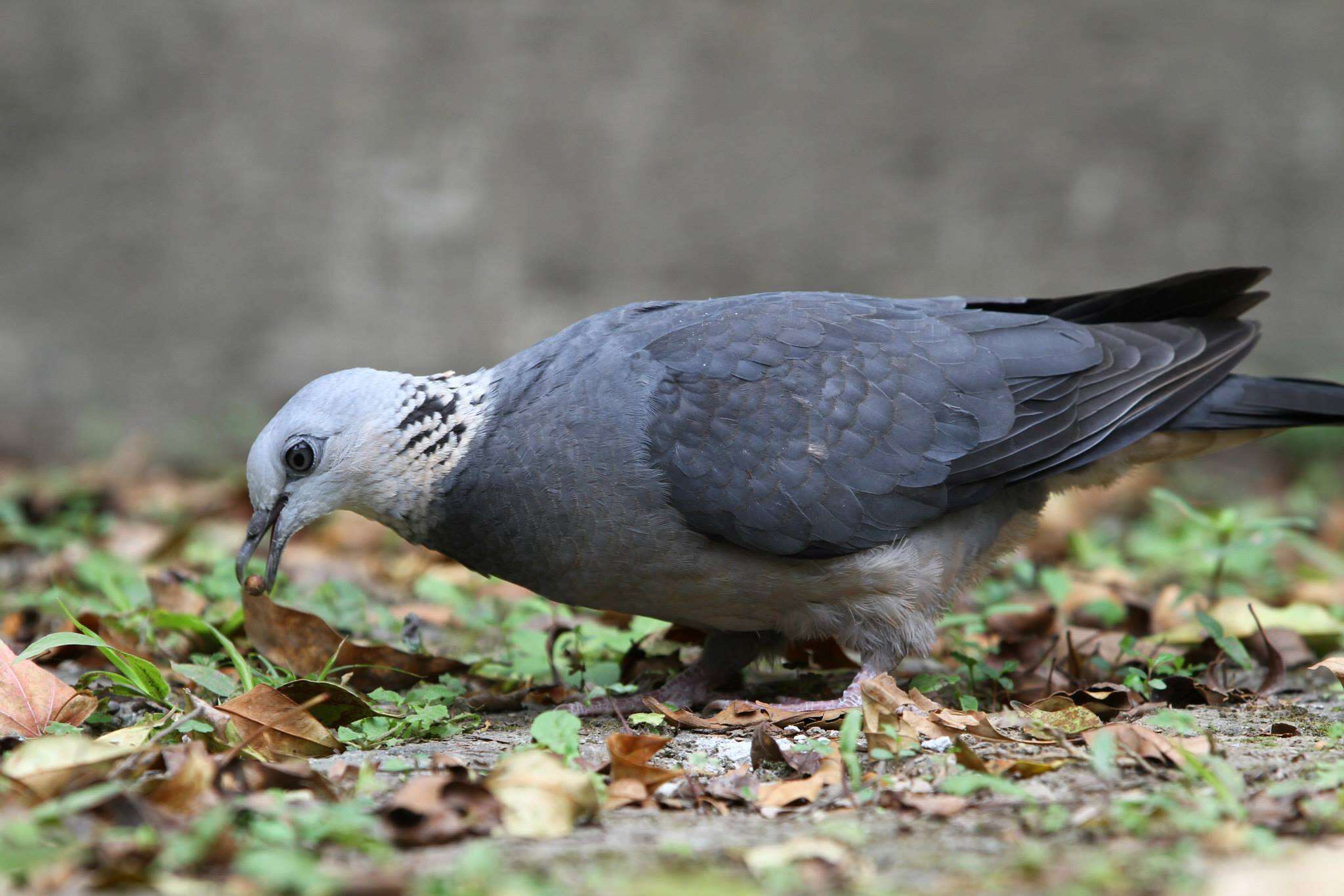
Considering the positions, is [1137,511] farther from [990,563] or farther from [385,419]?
[385,419]

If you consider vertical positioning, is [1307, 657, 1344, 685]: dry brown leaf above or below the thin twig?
below

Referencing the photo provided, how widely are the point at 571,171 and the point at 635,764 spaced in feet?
19.0

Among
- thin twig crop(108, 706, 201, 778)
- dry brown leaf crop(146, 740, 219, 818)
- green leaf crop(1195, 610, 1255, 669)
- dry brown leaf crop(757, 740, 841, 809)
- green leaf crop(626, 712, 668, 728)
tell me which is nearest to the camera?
dry brown leaf crop(146, 740, 219, 818)

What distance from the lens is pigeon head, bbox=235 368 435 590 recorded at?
3.63m

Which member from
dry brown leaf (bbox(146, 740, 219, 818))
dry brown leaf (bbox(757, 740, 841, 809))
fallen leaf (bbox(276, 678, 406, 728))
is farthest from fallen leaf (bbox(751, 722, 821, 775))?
dry brown leaf (bbox(146, 740, 219, 818))

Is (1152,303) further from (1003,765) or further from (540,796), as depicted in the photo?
(540,796)

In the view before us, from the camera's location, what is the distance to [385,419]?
12.1 feet

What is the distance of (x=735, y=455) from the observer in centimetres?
358

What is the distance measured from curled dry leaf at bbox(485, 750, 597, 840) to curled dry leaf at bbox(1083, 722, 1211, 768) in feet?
3.44

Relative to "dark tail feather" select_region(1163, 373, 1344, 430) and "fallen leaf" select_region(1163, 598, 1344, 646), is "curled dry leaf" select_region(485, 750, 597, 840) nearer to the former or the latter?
"fallen leaf" select_region(1163, 598, 1344, 646)

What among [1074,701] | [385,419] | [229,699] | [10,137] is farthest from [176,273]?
[1074,701]

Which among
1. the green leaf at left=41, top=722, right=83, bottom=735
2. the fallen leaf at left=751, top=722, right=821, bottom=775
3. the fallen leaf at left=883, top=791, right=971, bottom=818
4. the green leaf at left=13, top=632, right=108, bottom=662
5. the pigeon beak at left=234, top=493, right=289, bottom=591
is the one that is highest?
the pigeon beak at left=234, top=493, right=289, bottom=591

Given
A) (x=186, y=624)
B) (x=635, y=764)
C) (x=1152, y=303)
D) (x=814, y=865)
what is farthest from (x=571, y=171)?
(x=814, y=865)

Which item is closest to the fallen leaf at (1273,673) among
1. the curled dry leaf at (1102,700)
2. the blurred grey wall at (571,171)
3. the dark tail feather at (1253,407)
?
the curled dry leaf at (1102,700)
